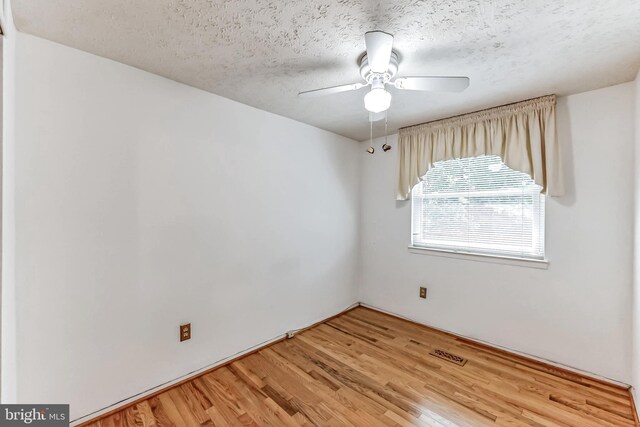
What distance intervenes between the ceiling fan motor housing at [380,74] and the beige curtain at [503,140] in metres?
1.31

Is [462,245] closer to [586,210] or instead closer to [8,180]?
[586,210]

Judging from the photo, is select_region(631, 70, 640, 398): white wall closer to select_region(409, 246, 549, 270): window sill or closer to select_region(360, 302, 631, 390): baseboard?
select_region(360, 302, 631, 390): baseboard

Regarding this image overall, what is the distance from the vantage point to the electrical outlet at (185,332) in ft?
6.43

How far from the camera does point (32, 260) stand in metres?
1.42

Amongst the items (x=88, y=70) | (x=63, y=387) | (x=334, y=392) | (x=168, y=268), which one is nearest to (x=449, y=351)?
(x=334, y=392)

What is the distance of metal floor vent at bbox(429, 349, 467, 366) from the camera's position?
2228mm

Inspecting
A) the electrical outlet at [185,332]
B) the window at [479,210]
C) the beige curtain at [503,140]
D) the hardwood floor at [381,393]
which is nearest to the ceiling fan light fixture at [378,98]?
the beige curtain at [503,140]

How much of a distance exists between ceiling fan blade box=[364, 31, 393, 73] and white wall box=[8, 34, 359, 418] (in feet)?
4.36

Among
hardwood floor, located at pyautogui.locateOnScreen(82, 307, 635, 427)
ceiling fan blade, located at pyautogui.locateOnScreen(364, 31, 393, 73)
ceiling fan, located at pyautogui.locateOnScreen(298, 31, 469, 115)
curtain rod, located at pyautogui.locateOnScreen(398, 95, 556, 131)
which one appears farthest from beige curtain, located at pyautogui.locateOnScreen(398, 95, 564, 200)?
ceiling fan blade, located at pyautogui.locateOnScreen(364, 31, 393, 73)

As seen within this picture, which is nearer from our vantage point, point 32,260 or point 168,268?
point 32,260

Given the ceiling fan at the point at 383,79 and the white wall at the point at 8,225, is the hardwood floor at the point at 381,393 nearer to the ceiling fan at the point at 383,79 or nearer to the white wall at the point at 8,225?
the white wall at the point at 8,225

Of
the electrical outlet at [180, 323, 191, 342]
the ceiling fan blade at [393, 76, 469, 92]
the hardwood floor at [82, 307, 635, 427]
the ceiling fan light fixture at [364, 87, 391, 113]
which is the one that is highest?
the ceiling fan blade at [393, 76, 469, 92]

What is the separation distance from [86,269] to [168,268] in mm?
438

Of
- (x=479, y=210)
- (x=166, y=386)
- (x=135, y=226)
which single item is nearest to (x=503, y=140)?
(x=479, y=210)
